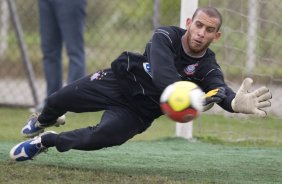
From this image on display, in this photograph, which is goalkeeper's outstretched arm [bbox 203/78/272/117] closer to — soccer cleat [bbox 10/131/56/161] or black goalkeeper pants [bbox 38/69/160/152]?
black goalkeeper pants [bbox 38/69/160/152]

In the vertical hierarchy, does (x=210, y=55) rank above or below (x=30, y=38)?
above

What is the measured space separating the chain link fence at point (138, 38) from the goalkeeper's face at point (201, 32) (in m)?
2.84

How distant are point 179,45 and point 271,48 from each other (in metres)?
3.07

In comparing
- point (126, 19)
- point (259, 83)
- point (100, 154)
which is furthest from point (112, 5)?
point (100, 154)

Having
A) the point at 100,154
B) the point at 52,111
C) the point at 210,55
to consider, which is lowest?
the point at 100,154

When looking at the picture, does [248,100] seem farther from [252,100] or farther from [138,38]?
[138,38]

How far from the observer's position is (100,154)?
274 inches

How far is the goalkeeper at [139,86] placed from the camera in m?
5.83

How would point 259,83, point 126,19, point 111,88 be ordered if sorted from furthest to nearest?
point 126,19 < point 259,83 < point 111,88

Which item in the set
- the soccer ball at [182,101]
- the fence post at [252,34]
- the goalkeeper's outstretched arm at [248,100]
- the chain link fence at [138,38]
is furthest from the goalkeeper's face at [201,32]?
the fence post at [252,34]

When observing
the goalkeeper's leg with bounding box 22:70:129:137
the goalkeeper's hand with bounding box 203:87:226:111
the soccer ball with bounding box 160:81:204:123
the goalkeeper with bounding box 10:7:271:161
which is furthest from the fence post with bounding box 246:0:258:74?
the soccer ball with bounding box 160:81:204:123

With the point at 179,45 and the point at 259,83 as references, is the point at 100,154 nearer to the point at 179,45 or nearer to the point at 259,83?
the point at 179,45

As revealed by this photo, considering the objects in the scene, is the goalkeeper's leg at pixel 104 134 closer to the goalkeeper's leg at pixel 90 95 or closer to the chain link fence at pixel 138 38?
the goalkeeper's leg at pixel 90 95

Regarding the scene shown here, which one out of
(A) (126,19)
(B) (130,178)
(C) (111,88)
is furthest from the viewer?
(A) (126,19)
